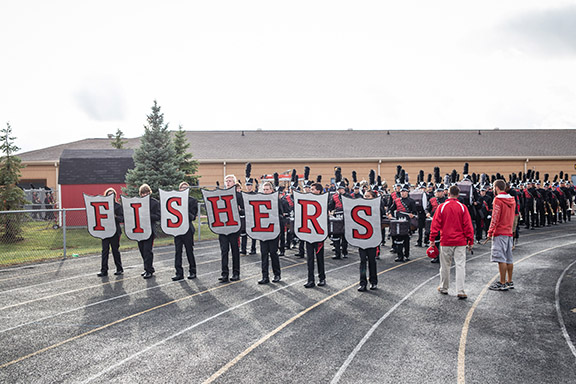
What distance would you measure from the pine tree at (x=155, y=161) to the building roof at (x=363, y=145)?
11.6m

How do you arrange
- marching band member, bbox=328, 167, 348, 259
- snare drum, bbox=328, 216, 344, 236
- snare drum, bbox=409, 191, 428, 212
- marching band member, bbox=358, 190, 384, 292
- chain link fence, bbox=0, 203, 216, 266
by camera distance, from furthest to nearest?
snare drum, bbox=409, 191, 428, 212, chain link fence, bbox=0, 203, 216, 266, marching band member, bbox=328, 167, 348, 259, snare drum, bbox=328, 216, 344, 236, marching band member, bbox=358, 190, 384, 292

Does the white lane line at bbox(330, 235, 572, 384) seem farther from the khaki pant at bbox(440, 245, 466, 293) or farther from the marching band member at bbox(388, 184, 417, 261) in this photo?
the marching band member at bbox(388, 184, 417, 261)

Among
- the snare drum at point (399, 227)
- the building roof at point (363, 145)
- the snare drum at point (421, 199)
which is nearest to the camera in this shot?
the snare drum at point (399, 227)

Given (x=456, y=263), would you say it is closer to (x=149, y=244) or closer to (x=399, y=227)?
(x=399, y=227)

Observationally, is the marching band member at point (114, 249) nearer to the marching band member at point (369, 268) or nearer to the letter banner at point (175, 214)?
the letter banner at point (175, 214)

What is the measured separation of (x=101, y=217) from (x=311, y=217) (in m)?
5.58

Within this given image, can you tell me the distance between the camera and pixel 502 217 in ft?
30.5

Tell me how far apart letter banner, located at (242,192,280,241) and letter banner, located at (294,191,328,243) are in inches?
23.8

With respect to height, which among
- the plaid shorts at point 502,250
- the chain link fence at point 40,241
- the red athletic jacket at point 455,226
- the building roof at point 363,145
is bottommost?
the chain link fence at point 40,241

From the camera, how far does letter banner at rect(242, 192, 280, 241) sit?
1024 centimetres

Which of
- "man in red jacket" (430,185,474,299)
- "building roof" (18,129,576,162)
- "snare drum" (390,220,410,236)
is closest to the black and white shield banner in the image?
"snare drum" (390,220,410,236)

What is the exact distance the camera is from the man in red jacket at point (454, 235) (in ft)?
28.7

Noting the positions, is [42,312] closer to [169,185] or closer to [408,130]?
[169,185]

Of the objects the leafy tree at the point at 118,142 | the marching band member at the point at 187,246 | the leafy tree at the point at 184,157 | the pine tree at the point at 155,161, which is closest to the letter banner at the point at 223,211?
the marching band member at the point at 187,246
